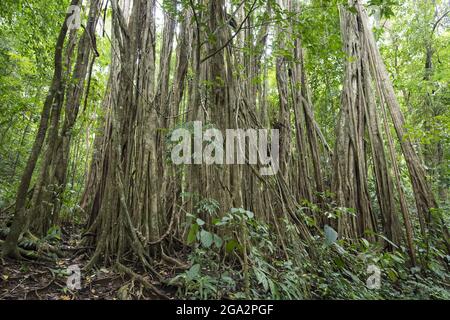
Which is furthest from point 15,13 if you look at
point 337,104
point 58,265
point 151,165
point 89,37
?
point 337,104

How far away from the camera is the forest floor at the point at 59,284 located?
6.30 feet

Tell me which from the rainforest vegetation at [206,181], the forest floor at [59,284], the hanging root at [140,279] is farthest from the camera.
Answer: the rainforest vegetation at [206,181]

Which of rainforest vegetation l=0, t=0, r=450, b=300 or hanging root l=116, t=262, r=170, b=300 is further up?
rainforest vegetation l=0, t=0, r=450, b=300

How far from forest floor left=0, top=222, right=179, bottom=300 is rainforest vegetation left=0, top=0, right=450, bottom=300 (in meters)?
0.01

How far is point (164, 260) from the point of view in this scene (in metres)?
2.56

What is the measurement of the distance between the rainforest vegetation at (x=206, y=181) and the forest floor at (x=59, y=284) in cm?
1

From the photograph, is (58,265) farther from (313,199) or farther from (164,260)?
(313,199)

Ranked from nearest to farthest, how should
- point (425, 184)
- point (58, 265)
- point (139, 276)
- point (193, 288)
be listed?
point (193, 288) → point (139, 276) → point (58, 265) → point (425, 184)

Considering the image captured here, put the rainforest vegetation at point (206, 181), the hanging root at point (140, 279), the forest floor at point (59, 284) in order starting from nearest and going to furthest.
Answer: the forest floor at point (59, 284) < the hanging root at point (140, 279) < the rainforest vegetation at point (206, 181)

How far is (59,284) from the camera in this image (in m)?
2.07

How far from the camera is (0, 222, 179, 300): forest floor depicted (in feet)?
6.30

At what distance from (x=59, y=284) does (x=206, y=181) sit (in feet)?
4.58

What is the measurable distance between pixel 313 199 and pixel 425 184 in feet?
4.15

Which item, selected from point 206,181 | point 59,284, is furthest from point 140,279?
point 206,181
